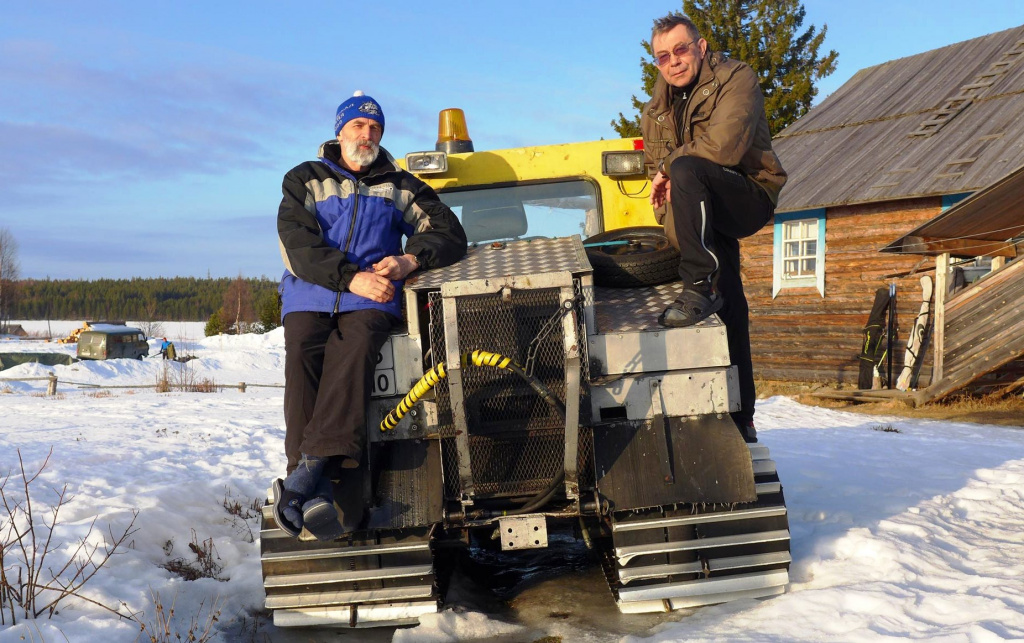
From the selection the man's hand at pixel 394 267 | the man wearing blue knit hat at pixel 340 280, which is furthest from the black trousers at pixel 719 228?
the man's hand at pixel 394 267

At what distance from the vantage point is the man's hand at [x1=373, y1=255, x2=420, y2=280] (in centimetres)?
366

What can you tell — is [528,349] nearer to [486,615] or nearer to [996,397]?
[486,615]

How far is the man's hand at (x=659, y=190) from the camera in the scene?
14.5 feet

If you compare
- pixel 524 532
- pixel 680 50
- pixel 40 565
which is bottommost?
pixel 40 565

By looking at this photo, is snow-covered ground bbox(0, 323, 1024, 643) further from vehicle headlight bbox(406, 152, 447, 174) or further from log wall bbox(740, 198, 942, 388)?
log wall bbox(740, 198, 942, 388)

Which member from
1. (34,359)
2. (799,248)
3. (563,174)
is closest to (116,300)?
(34,359)

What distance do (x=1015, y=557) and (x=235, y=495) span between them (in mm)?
4995

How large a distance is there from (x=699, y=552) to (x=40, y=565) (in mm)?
2665

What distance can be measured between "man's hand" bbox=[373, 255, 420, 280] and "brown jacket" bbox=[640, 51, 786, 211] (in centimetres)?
132

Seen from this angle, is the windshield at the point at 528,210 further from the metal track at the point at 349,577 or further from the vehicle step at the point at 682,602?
the vehicle step at the point at 682,602

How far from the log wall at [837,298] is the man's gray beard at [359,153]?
458 inches

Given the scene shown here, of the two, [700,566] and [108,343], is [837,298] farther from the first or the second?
[108,343]

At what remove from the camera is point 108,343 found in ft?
130

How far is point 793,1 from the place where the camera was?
26.0m
